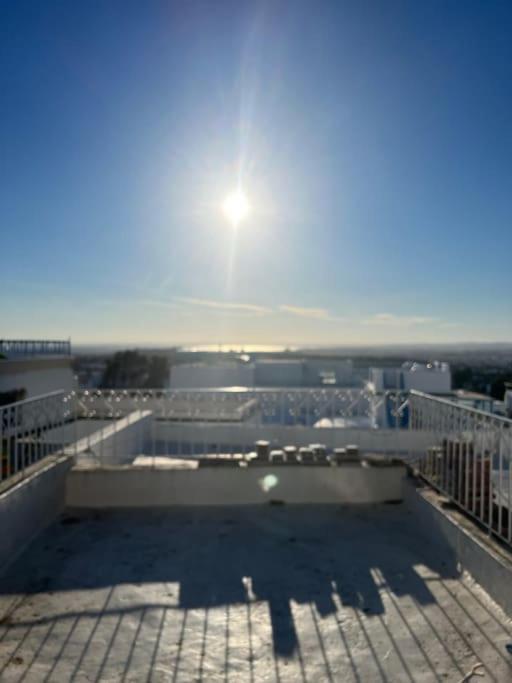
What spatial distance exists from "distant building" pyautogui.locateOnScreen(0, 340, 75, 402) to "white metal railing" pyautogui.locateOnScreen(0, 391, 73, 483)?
25.6 feet

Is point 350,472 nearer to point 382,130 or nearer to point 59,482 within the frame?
point 59,482

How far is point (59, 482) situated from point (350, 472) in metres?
2.62

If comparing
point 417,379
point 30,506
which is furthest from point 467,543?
point 417,379

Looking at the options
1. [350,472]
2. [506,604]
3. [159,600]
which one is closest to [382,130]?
[350,472]

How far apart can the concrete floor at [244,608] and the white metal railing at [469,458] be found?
0.43 m

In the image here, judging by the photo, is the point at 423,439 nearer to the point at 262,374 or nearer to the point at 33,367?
the point at 33,367

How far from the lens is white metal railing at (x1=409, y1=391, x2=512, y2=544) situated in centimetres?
281

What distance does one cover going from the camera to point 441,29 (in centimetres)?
468

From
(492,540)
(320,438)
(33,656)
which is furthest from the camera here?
(320,438)

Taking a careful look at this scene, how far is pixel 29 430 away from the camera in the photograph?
12.6ft

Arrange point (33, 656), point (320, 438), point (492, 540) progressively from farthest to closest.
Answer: point (320, 438), point (492, 540), point (33, 656)

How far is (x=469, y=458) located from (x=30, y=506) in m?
3.30

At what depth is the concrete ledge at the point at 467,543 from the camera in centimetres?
248

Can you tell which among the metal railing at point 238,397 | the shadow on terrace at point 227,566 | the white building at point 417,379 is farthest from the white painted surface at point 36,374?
the white building at point 417,379
